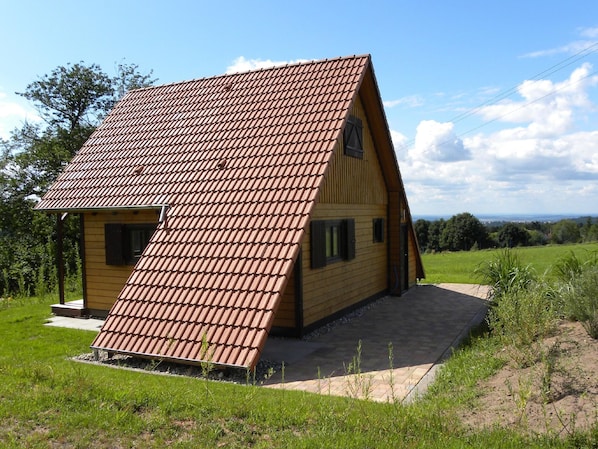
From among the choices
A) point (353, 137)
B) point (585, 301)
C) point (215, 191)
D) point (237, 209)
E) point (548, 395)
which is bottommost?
point (548, 395)

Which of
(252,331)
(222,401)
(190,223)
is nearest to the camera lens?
(222,401)

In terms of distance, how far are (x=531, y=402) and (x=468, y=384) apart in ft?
3.59

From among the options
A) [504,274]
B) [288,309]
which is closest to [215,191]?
[288,309]

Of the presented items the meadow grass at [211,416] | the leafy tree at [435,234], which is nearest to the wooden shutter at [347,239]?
the meadow grass at [211,416]

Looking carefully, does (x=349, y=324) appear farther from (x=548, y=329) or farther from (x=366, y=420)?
(x=366, y=420)

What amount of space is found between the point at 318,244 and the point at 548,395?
5.61 m

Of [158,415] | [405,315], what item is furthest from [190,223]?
[405,315]

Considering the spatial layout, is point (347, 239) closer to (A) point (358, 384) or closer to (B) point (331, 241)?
(B) point (331, 241)

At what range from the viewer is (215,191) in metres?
9.67

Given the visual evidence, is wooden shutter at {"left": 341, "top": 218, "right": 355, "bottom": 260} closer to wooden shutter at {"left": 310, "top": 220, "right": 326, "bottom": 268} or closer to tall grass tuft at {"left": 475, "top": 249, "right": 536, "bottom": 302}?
wooden shutter at {"left": 310, "top": 220, "right": 326, "bottom": 268}

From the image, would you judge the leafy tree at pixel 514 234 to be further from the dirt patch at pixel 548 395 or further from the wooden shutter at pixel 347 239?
the dirt patch at pixel 548 395

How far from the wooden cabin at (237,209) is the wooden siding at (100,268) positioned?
33 mm

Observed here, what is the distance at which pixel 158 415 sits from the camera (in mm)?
5008

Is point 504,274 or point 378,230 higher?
point 378,230
